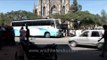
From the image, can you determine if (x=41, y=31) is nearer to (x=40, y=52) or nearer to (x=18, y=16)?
(x=40, y=52)

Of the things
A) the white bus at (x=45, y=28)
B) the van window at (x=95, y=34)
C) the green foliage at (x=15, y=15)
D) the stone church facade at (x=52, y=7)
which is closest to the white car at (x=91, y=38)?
the van window at (x=95, y=34)

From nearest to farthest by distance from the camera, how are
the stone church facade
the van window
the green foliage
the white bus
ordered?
the van window → the white bus → the green foliage → the stone church facade

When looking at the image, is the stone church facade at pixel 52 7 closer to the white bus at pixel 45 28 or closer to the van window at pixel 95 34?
the white bus at pixel 45 28

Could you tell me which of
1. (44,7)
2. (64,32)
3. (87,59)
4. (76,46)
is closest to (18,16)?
(44,7)

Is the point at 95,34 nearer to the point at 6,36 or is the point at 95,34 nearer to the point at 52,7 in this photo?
the point at 6,36

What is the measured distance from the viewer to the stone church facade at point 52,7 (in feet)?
282

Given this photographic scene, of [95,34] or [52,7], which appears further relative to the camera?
[52,7]

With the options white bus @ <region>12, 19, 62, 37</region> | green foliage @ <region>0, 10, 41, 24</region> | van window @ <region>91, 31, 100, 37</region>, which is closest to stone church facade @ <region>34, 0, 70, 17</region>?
green foliage @ <region>0, 10, 41, 24</region>

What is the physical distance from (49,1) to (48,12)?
3.46 meters

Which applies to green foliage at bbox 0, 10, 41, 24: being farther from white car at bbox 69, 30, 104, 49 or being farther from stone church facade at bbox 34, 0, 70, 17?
white car at bbox 69, 30, 104, 49

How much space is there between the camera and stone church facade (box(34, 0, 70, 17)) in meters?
85.9

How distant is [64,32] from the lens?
44.4 meters

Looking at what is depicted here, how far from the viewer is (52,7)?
87.8m

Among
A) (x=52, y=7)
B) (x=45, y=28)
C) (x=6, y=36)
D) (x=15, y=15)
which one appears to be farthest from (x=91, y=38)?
(x=15, y=15)
